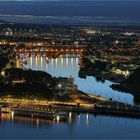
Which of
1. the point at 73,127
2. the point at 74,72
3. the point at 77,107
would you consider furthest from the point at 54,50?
the point at 73,127

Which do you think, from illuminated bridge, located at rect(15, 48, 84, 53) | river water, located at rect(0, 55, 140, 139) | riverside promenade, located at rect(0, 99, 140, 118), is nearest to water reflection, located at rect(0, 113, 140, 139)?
river water, located at rect(0, 55, 140, 139)

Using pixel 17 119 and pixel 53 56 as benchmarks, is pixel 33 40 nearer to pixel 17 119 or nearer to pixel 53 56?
pixel 53 56

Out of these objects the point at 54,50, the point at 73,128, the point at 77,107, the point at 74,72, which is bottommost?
the point at 73,128

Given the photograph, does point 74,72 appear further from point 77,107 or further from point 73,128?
point 73,128

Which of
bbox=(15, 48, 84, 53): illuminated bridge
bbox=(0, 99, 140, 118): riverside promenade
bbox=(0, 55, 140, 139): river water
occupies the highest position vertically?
bbox=(15, 48, 84, 53): illuminated bridge

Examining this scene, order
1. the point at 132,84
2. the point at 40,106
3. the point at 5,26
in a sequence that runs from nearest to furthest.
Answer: the point at 40,106, the point at 132,84, the point at 5,26

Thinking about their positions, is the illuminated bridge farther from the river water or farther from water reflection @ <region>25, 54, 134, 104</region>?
the river water

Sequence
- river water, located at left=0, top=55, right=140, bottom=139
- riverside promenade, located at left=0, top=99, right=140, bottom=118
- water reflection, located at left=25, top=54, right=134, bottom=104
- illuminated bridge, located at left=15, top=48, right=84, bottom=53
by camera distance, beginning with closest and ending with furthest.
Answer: river water, located at left=0, top=55, right=140, bottom=139 < riverside promenade, located at left=0, top=99, right=140, bottom=118 < water reflection, located at left=25, top=54, right=134, bottom=104 < illuminated bridge, located at left=15, top=48, right=84, bottom=53

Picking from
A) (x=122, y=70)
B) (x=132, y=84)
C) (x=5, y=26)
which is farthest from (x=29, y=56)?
(x=5, y=26)

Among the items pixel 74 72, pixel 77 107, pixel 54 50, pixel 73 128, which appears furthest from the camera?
pixel 54 50
